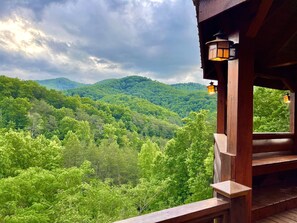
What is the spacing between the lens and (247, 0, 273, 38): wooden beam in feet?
5.82

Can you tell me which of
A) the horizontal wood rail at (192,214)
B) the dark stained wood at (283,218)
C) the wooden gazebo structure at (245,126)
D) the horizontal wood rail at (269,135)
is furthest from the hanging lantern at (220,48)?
the horizontal wood rail at (269,135)

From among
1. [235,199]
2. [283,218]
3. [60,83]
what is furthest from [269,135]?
[60,83]

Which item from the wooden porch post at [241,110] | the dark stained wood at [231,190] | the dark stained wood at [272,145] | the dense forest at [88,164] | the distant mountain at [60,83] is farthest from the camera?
the distant mountain at [60,83]

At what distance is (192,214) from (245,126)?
1118 millimetres

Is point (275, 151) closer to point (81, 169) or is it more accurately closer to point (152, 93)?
point (81, 169)

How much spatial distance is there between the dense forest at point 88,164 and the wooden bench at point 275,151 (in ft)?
19.1

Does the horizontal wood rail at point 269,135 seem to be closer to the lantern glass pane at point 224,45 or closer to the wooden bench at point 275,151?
the wooden bench at point 275,151

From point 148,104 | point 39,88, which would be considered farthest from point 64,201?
point 148,104

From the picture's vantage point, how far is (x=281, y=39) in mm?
2709

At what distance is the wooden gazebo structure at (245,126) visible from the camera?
159 centimetres

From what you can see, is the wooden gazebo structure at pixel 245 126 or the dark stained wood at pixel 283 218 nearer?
the wooden gazebo structure at pixel 245 126

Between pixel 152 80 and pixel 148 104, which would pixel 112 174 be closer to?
pixel 148 104

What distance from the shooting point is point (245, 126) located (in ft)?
6.88

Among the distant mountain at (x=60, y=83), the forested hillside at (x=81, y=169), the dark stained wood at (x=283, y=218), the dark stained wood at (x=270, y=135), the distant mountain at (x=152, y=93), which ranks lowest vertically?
the forested hillside at (x=81, y=169)
